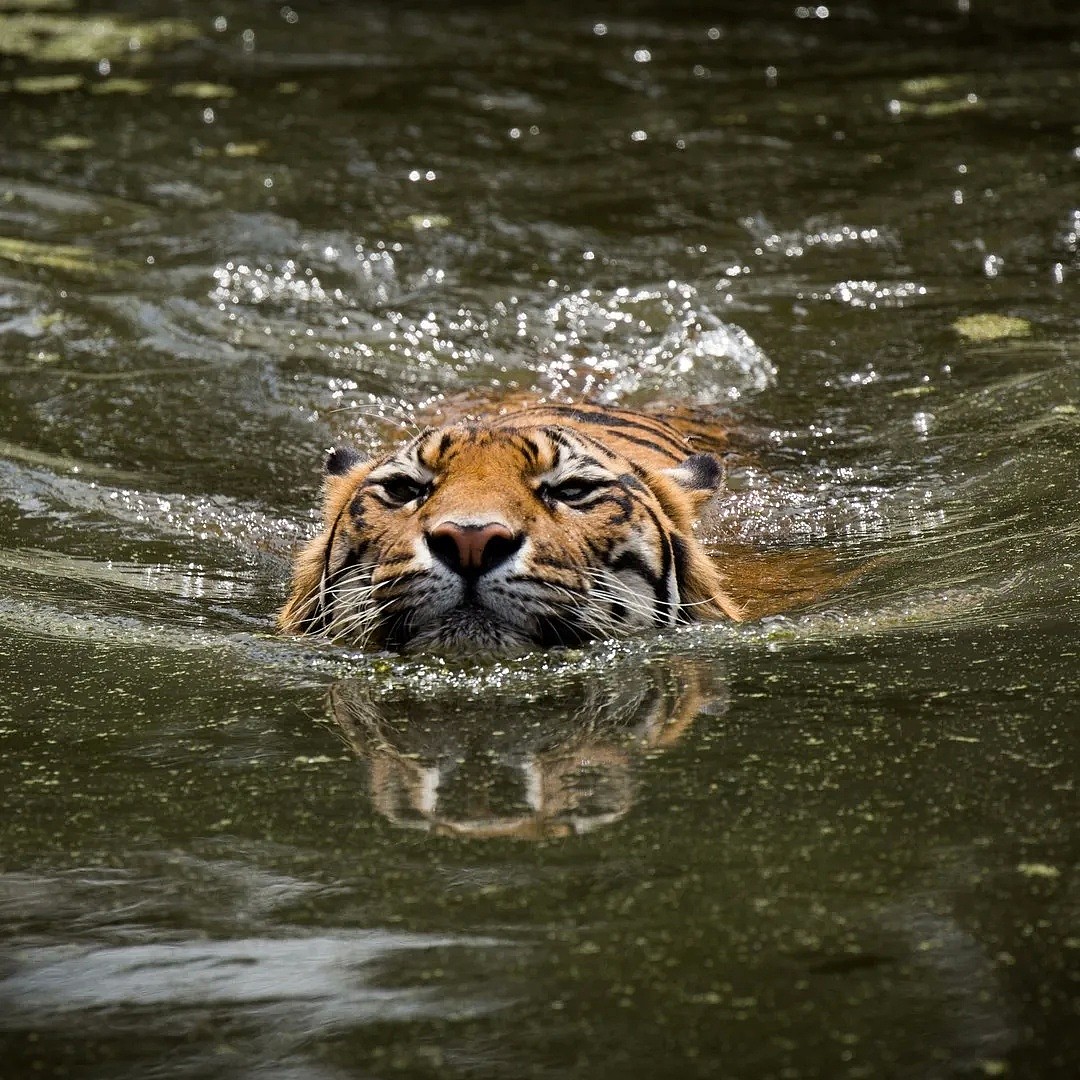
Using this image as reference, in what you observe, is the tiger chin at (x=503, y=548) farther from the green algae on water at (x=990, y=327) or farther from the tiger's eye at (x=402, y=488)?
the green algae on water at (x=990, y=327)

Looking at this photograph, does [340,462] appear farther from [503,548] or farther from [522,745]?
[522,745]

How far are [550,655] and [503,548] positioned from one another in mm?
220

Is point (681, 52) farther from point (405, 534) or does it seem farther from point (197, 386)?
point (405, 534)

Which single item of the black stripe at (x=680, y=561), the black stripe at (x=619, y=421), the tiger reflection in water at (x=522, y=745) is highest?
the black stripe at (x=619, y=421)

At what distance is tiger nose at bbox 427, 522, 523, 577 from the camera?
9.77ft

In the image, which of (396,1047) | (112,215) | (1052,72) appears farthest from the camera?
(1052,72)

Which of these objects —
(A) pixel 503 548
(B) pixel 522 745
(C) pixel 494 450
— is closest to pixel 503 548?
(A) pixel 503 548

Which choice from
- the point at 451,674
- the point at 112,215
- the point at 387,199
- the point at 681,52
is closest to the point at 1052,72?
the point at 681,52

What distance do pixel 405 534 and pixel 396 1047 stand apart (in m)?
1.69

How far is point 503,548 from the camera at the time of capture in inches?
119

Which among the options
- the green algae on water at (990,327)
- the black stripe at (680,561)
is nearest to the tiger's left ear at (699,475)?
the black stripe at (680,561)

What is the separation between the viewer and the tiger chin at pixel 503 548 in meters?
3.01

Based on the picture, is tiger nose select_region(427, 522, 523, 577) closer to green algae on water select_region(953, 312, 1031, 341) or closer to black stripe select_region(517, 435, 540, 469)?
black stripe select_region(517, 435, 540, 469)

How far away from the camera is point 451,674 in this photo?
294cm
